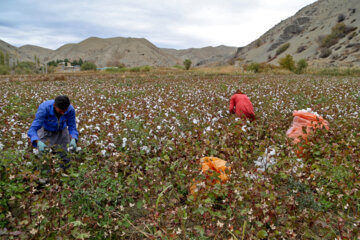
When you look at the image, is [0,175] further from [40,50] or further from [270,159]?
[40,50]

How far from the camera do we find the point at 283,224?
2.46 meters

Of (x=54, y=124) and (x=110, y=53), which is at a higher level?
(x=110, y=53)

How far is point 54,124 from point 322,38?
64569 millimetres

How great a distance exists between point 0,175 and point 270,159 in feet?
10.5

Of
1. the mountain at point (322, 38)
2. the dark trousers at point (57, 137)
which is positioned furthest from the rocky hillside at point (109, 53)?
the dark trousers at point (57, 137)

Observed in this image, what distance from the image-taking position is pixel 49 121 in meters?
3.88

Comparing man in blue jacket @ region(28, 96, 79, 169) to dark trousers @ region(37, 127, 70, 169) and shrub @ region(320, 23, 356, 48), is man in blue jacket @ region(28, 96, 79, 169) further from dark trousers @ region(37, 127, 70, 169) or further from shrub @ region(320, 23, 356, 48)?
shrub @ region(320, 23, 356, 48)

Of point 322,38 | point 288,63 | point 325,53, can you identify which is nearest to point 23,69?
point 288,63

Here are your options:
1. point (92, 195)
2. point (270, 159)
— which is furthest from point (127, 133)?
point (270, 159)

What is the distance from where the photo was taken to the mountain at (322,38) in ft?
141

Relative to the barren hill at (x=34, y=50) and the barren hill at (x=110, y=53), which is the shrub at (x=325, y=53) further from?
the barren hill at (x=34, y=50)

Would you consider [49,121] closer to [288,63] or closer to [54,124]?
[54,124]

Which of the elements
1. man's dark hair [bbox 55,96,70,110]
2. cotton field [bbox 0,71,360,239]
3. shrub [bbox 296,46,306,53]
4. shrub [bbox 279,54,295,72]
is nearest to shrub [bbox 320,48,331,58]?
shrub [bbox 296,46,306,53]

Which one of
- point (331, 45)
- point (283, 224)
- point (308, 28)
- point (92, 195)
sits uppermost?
point (308, 28)
